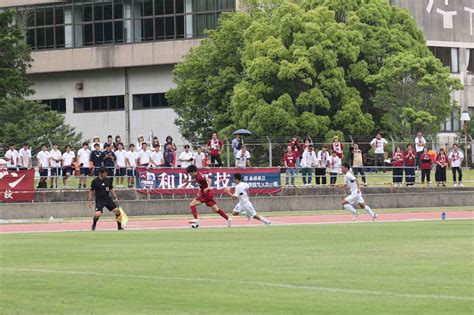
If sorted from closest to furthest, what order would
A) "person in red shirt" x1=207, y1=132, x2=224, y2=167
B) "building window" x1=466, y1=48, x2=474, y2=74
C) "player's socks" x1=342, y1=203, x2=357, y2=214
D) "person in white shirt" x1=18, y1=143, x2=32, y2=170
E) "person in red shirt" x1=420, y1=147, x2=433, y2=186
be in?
"player's socks" x1=342, y1=203, x2=357, y2=214
"person in white shirt" x1=18, y1=143, x2=32, y2=170
"person in red shirt" x1=207, y1=132, x2=224, y2=167
"person in red shirt" x1=420, y1=147, x2=433, y2=186
"building window" x1=466, y1=48, x2=474, y2=74

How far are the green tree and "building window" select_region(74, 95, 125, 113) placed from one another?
1659cm

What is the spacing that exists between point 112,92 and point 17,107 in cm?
1902

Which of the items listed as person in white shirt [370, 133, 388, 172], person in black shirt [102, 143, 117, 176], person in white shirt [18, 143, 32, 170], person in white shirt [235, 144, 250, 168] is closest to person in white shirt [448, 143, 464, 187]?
person in white shirt [370, 133, 388, 172]

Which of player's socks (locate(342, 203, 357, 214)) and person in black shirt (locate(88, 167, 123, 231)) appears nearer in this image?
person in black shirt (locate(88, 167, 123, 231))

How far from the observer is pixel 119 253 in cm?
2150

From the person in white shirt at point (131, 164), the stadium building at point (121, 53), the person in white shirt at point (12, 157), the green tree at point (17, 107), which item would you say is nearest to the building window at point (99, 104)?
the stadium building at point (121, 53)

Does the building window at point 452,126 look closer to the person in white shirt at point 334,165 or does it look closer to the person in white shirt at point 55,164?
the person in white shirt at point 334,165

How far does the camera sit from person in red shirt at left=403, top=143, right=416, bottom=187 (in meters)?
49.8

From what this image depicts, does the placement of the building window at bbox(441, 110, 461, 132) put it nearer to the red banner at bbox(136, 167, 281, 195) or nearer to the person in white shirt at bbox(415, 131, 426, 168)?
the person in white shirt at bbox(415, 131, 426, 168)

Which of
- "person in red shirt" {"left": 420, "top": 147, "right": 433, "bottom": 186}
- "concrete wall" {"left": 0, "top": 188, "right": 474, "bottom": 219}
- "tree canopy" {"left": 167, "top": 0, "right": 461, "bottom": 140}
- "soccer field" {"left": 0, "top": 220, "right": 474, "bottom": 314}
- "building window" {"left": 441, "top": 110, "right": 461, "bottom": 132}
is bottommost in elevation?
"soccer field" {"left": 0, "top": 220, "right": 474, "bottom": 314}

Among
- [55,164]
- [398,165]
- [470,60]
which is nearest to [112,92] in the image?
[470,60]

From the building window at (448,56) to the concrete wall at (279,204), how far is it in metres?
30.9

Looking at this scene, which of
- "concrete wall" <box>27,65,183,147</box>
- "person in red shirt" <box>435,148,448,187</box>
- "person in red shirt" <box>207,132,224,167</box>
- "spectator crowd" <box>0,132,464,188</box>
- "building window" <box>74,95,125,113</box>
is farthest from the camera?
"building window" <box>74,95,125,113</box>

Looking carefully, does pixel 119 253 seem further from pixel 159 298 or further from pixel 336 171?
pixel 336 171
